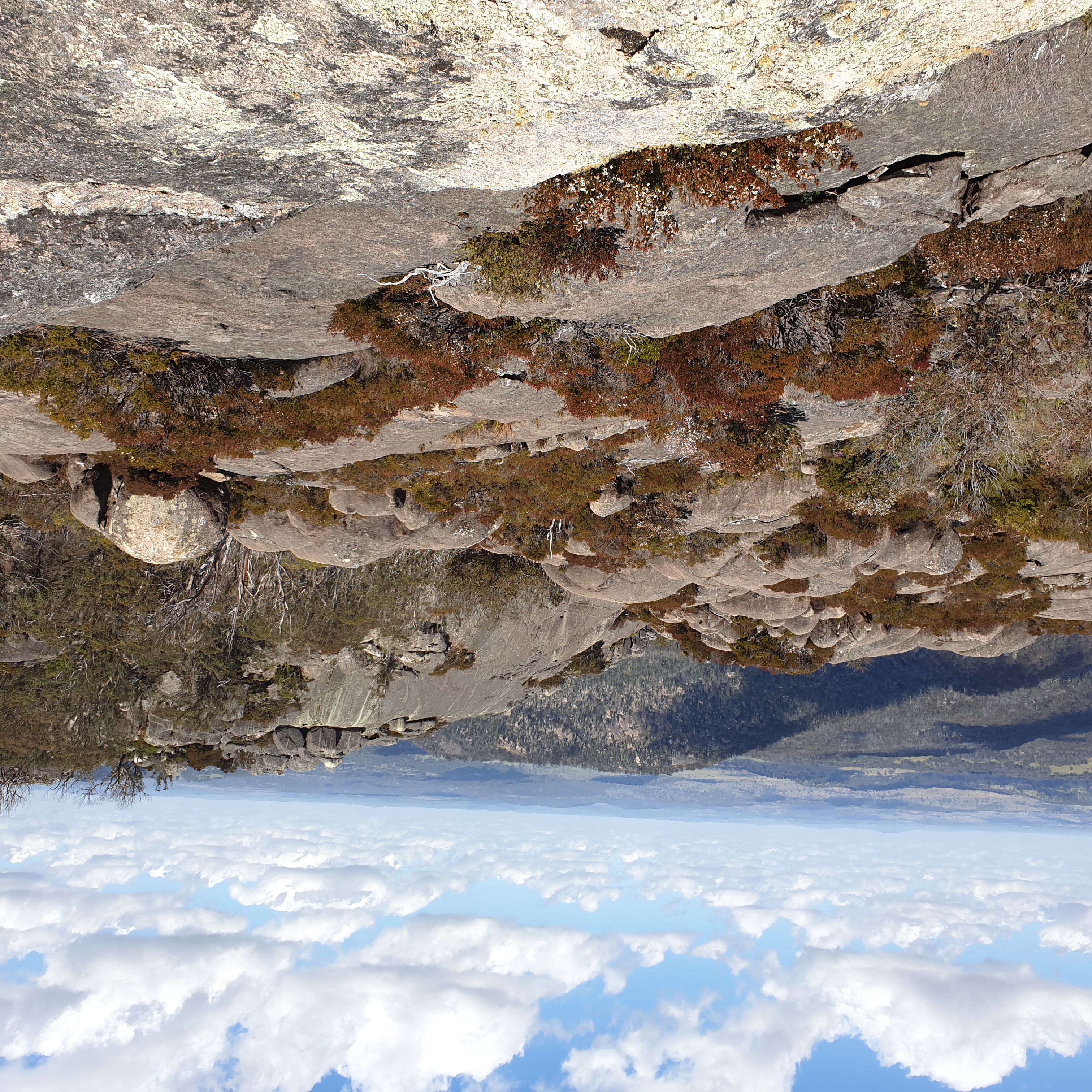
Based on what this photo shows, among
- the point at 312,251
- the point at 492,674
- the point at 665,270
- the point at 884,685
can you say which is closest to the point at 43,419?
the point at 312,251

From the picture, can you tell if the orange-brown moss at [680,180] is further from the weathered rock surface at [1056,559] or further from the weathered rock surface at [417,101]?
the weathered rock surface at [1056,559]

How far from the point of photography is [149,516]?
10875 mm

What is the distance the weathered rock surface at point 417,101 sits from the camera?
3.20 meters

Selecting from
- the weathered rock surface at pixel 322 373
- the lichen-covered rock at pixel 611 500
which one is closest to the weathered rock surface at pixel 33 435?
the weathered rock surface at pixel 322 373

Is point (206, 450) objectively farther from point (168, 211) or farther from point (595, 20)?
point (595, 20)

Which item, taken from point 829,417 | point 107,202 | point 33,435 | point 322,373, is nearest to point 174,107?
point 107,202

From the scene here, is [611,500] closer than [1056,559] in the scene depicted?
Yes

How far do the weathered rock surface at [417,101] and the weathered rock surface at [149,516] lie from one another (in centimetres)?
637

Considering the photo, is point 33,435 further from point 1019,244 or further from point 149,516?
point 1019,244

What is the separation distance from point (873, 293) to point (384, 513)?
8.56 meters

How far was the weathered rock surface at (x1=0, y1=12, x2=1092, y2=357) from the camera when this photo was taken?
3.20 metres

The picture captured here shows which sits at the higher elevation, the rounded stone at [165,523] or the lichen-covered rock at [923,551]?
the lichen-covered rock at [923,551]

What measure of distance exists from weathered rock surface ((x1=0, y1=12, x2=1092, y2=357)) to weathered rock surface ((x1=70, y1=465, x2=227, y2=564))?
20.9 feet

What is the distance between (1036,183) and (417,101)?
496cm
